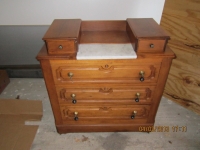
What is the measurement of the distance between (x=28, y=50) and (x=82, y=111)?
1.22 m

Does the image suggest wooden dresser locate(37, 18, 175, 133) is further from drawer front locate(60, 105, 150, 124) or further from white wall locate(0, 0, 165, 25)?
white wall locate(0, 0, 165, 25)

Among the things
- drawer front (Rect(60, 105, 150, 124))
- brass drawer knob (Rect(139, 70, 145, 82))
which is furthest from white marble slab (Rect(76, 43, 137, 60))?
drawer front (Rect(60, 105, 150, 124))

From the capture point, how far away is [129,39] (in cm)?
125

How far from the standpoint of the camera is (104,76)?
115cm

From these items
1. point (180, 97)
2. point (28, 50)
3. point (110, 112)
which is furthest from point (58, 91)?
point (180, 97)

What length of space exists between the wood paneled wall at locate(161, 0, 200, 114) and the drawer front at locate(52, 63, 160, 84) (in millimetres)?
648

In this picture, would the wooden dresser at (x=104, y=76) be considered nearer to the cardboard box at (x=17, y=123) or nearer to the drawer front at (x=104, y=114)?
the drawer front at (x=104, y=114)

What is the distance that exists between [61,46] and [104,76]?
0.38 meters

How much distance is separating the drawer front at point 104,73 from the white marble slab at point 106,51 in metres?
0.08

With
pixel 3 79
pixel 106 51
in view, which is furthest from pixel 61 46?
pixel 3 79

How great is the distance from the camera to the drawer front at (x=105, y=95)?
1227 mm

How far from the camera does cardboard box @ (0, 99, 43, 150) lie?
1.38 m
